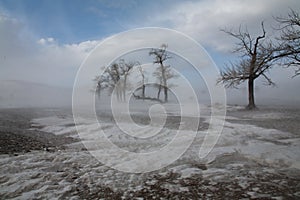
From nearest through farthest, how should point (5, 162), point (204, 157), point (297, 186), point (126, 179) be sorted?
point (297, 186) → point (126, 179) → point (5, 162) → point (204, 157)

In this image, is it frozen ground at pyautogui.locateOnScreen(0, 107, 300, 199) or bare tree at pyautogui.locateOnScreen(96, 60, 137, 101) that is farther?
bare tree at pyautogui.locateOnScreen(96, 60, 137, 101)

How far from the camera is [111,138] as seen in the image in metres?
9.92

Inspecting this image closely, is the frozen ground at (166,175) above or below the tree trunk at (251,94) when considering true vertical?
below

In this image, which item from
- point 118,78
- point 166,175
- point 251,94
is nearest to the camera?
point 166,175

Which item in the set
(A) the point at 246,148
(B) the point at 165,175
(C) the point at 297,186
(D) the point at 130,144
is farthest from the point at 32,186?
(A) the point at 246,148

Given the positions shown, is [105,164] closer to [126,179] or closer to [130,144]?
[126,179]

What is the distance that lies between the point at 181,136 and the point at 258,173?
198 inches

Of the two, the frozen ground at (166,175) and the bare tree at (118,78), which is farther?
the bare tree at (118,78)

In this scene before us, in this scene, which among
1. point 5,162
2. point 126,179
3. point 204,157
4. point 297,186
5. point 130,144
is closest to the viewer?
point 297,186

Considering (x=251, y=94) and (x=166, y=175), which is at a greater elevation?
(x=251, y=94)

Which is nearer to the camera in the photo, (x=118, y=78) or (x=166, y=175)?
(x=166, y=175)

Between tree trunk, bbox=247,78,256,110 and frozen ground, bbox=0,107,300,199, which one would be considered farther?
tree trunk, bbox=247,78,256,110

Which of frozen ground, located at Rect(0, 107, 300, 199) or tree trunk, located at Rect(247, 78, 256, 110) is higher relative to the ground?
tree trunk, located at Rect(247, 78, 256, 110)

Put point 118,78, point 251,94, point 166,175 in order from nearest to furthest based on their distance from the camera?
point 166,175 → point 251,94 → point 118,78
